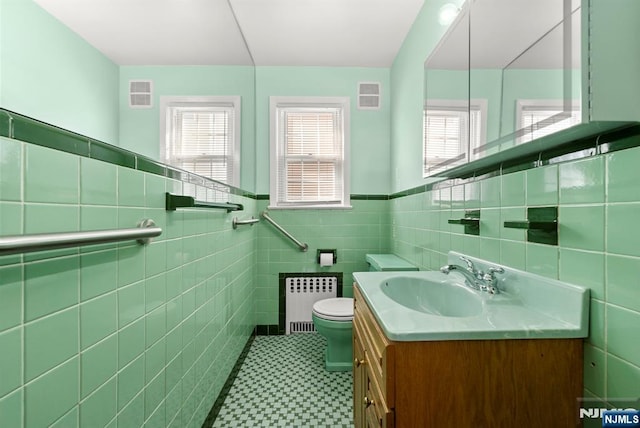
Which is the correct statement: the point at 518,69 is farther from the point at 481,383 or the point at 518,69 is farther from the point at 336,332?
the point at 336,332

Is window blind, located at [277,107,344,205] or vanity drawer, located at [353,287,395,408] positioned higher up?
window blind, located at [277,107,344,205]

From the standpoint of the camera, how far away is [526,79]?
0.86 meters

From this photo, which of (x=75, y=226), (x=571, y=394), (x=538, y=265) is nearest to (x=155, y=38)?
(x=75, y=226)

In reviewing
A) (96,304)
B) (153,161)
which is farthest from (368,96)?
(96,304)

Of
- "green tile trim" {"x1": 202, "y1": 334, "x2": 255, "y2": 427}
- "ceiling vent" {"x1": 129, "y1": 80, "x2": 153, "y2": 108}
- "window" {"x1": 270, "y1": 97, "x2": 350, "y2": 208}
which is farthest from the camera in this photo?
"window" {"x1": 270, "y1": 97, "x2": 350, "y2": 208}

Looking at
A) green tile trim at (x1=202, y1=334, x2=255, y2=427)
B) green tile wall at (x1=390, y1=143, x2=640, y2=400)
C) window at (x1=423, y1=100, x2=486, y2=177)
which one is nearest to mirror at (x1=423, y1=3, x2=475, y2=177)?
window at (x1=423, y1=100, x2=486, y2=177)

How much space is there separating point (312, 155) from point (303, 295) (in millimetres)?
1295

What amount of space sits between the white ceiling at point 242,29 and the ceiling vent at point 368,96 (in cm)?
17

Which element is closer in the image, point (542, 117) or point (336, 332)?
point (542, 117)

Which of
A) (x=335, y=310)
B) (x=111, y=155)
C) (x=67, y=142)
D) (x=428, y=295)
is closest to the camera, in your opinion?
(x=67, y=142)

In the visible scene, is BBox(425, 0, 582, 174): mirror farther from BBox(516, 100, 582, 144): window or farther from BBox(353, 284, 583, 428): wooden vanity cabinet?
BBox(353, 284, 583, 428): wooden vanity cabinet

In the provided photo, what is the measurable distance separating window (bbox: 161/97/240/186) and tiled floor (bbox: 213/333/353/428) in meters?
1.30

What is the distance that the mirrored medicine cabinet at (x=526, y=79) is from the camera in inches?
24.6

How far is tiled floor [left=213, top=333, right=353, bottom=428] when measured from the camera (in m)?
1.48
